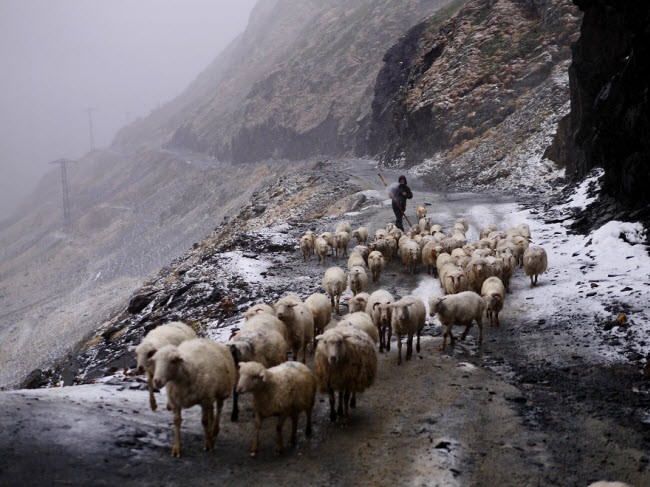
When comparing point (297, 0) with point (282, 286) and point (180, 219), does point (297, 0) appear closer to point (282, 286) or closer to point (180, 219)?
point (180, 219)

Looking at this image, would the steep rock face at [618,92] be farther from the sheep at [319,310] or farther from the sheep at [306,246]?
the sheep at [306,246]

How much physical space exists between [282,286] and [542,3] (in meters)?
37.1

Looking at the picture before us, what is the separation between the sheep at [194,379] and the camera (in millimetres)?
6371

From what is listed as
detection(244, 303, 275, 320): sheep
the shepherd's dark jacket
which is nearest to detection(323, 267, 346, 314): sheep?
detection(244, 303, 275, 320): sheep

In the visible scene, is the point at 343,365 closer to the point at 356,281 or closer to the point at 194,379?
the point at 194,379

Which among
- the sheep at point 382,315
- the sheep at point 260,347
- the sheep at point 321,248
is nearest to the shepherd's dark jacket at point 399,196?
the sheep at point 321,248

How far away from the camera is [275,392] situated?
6691 millimetres

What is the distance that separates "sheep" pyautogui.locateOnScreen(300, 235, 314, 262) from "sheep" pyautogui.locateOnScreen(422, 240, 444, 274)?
4754mm

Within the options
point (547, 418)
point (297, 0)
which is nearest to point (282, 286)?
point (547, 418)

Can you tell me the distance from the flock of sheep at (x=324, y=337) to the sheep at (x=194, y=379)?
12 millimetres

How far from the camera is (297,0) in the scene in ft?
455

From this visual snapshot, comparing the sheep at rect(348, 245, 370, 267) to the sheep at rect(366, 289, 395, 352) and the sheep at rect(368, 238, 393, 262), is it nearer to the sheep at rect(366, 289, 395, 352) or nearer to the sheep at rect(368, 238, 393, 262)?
the sheep at rect(368, 238, 393, 262)

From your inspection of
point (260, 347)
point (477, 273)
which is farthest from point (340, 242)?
point (260, 347)

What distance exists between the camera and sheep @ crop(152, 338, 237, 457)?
6.37m
